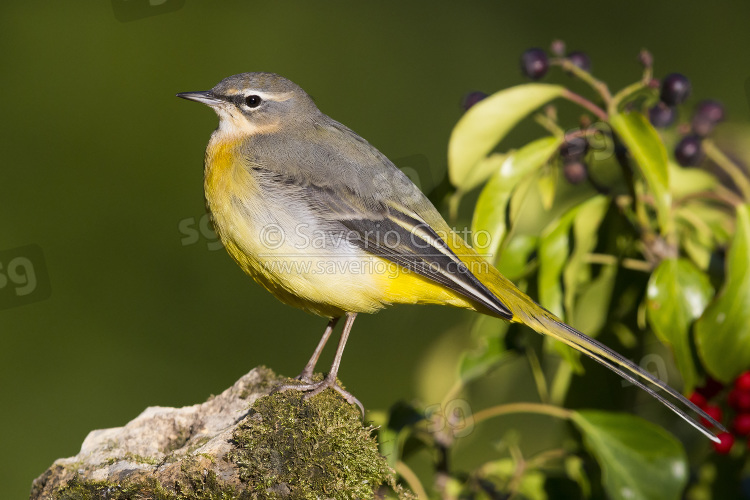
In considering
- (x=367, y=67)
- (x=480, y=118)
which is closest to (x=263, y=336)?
(x=367, y=67)

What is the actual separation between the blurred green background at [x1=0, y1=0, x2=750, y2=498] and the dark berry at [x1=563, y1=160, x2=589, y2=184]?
10.3 feet

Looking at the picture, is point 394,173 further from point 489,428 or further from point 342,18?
point 342,18

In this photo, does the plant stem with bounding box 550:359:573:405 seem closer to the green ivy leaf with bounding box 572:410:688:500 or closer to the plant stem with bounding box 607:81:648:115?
the green ivy leaf with bounding box 572:410:688:500

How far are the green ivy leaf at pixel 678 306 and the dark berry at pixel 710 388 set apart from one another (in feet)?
1.80

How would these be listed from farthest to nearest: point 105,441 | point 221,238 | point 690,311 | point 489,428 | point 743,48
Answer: point 743,48
point 489,428
point 221,238
point 105,441
point 690,311

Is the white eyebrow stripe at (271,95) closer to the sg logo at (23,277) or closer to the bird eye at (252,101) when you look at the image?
the bird eye at (252,101)

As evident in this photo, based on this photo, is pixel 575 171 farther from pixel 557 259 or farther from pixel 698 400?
→ pixel 698 400

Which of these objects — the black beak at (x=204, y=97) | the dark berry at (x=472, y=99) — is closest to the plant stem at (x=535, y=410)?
the dark berry at (x=472, y=99)

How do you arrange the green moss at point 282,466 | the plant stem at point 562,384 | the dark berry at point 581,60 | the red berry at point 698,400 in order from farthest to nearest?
the dark berry at point 581,60, the plant stem at point 562,384, the red berry at point 698,400, the green moss at point 282,466

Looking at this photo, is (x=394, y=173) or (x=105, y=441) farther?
(x=394, y=173)

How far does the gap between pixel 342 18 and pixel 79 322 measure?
13.7 feet

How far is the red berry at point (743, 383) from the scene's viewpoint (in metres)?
3.62

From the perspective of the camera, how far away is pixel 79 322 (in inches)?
287

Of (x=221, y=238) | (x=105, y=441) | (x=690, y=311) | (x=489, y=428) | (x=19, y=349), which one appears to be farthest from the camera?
(x=19, y=349)
